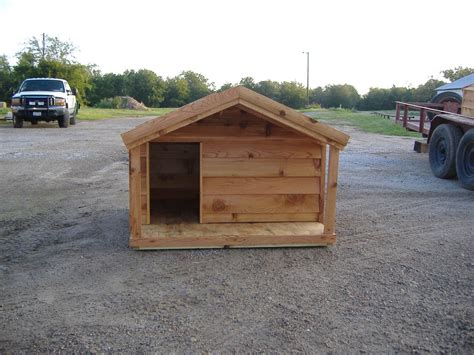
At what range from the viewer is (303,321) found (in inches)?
148

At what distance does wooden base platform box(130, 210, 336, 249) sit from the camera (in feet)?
17.2

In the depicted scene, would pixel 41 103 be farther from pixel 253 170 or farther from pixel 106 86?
pixel 106 86

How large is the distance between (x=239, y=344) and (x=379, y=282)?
166 cm

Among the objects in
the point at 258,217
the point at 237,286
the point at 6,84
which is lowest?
the point at 237,286

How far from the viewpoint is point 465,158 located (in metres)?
9.39

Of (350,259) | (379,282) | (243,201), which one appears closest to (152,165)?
(243,201)

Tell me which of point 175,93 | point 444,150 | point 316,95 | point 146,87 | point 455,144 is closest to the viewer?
point 455,144

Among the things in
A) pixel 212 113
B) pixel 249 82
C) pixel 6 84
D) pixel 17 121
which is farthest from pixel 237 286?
pixel 249 82

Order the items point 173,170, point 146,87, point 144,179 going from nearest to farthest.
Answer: point 144,179 → point 173,170 → point 146,87

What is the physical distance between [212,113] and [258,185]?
41.3 inches

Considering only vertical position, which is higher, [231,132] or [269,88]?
[269,88]

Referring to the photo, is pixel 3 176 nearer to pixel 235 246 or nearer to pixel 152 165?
pixel 152 165

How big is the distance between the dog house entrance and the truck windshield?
663 inches

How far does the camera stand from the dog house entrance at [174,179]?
641cm
